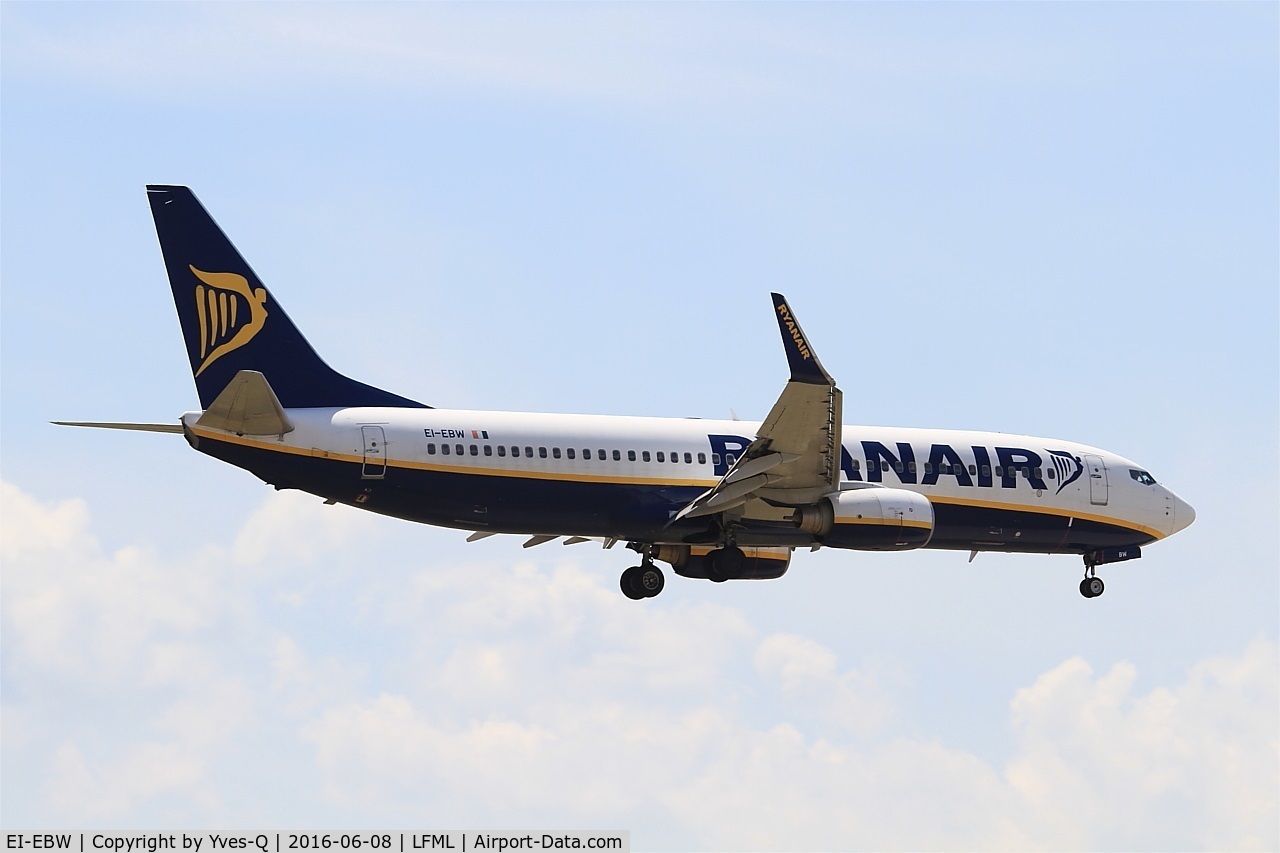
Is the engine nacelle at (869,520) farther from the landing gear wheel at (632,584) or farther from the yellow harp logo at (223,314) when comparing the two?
the yellow harp logo at (223,314)

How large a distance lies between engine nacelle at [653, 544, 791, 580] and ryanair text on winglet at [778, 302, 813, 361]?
8.02m

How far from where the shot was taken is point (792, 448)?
3644 centimetres

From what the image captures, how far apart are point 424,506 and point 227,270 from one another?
5.87 m

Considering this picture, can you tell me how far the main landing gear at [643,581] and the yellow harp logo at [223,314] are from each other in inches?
403

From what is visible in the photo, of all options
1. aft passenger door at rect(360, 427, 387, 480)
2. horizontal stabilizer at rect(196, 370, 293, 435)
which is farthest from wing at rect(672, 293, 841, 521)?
horizontal stabilizer at rect(196, 370, 293, 435)

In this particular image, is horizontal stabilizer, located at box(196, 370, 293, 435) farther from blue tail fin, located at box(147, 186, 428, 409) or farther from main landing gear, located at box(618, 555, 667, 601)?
main landing gear, located at box(618, 555, 667, 601)

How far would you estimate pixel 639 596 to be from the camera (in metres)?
41.3

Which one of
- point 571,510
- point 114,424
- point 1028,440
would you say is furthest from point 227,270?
point 1028,440

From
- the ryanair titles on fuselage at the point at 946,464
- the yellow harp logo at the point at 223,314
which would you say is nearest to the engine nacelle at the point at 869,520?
the ryanair titles on fuselage at the point at 946,464

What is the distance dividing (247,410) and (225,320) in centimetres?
270

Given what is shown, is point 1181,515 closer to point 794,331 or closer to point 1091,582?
point 1091,582

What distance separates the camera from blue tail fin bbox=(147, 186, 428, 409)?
1389 inches

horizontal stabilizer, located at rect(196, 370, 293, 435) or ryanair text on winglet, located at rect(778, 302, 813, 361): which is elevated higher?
ryanair text on winglet, located at rect(778, 302, 813, 361)

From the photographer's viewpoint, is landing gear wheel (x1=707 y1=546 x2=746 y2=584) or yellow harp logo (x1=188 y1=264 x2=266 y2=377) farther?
landing gear wheel (x1=707 y1=546 x2=746 y2=584)
